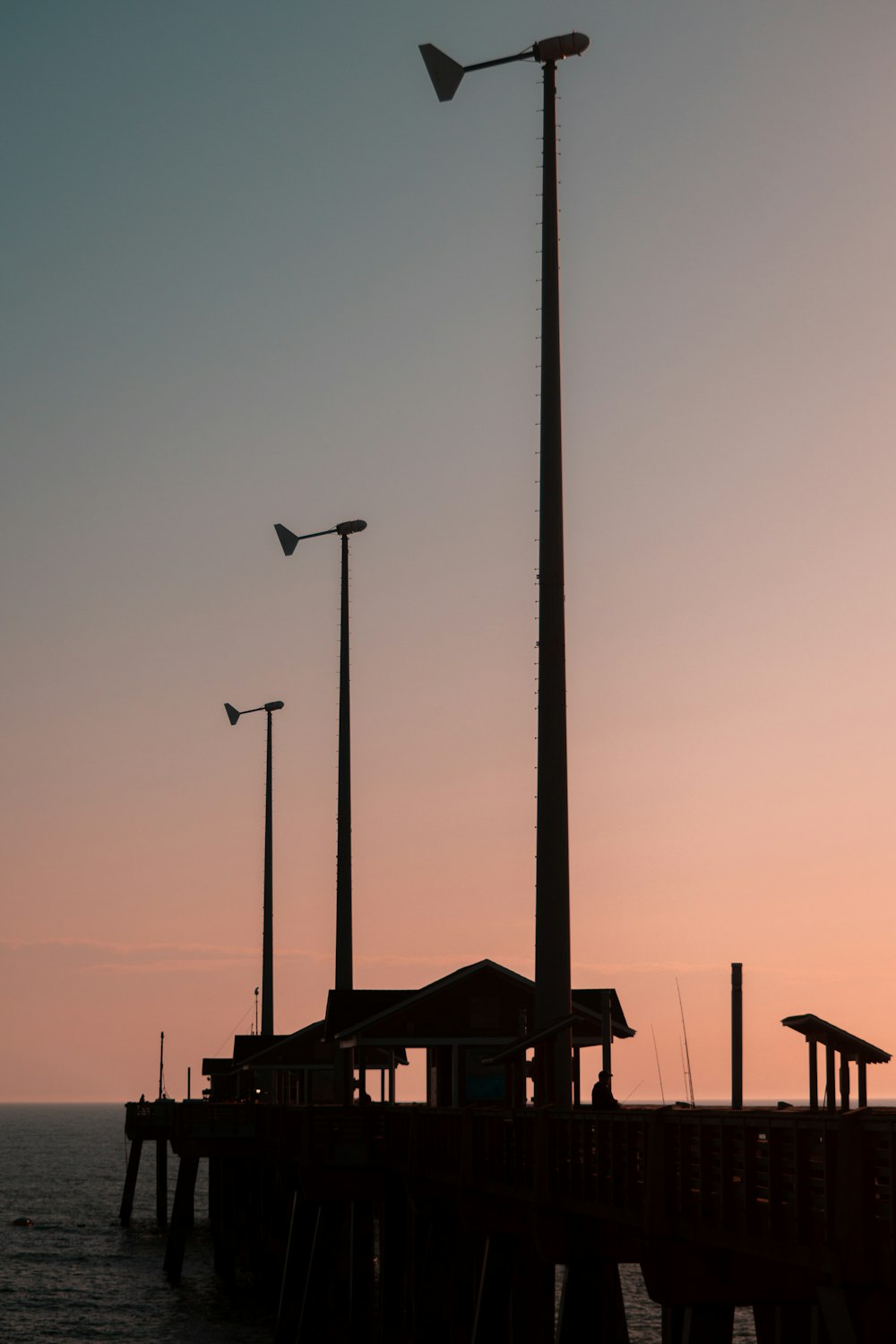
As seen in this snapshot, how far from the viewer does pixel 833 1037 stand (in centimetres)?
2094

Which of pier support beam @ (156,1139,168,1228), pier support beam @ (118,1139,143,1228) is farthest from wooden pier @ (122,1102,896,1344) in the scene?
pier support beam @ (118,1139,143,1228)

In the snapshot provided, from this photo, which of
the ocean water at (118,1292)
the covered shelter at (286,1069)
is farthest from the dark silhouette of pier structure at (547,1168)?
the covered shelter at (286,1069)

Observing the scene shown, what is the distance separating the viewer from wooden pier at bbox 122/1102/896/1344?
45.9ft

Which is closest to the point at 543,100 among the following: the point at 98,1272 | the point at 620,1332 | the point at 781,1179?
the point at 781,1179

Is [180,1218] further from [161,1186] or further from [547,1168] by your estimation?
[547,1168]

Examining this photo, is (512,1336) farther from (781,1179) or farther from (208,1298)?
(208,1298)

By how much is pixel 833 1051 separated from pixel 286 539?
3785 cm

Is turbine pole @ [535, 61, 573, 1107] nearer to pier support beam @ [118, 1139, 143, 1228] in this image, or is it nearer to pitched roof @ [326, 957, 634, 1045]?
pitched roof @ [326, 957, 634, 1045]

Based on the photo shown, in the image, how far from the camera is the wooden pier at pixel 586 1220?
14.0 metres

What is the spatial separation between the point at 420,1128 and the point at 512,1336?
7.88 metres

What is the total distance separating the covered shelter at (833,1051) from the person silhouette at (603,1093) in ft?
18.1

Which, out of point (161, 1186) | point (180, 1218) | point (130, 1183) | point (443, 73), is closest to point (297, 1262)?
point (180, 1218)

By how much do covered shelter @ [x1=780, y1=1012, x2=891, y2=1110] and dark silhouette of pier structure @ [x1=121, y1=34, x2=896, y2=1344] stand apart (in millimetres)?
33

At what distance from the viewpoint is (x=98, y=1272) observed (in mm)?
69312
